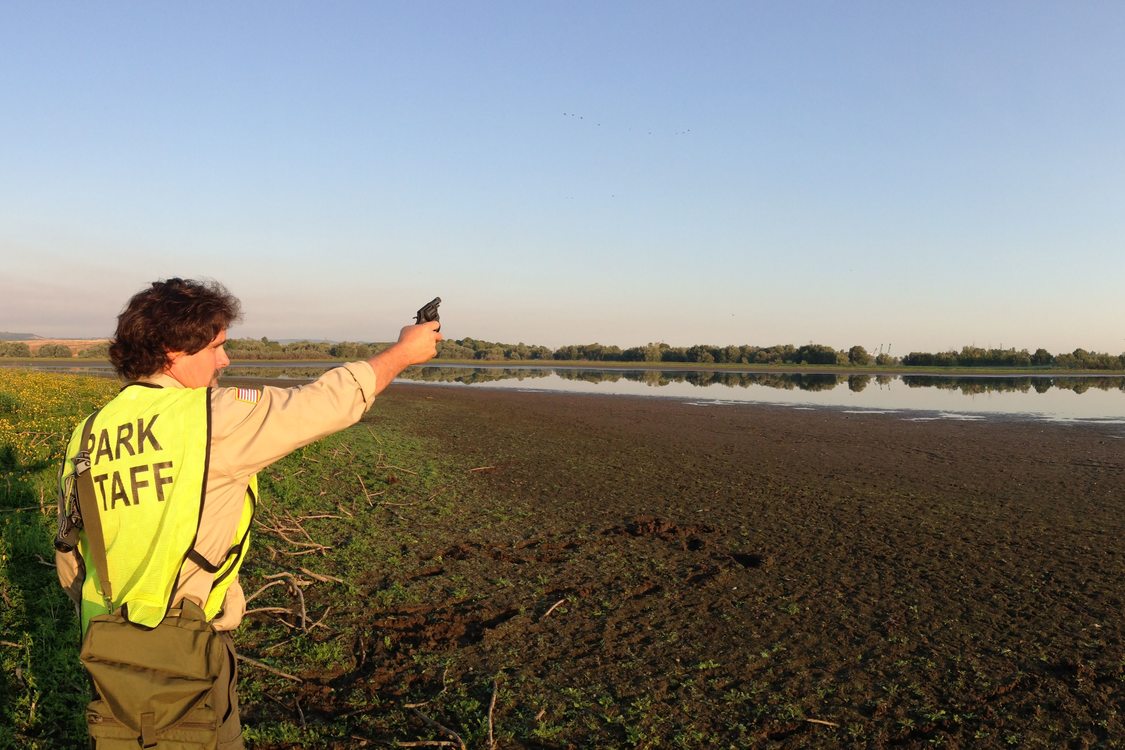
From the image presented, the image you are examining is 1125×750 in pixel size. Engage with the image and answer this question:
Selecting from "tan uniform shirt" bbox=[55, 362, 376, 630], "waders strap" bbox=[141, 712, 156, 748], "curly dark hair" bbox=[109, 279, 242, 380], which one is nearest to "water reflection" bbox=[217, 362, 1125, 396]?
"curly dark hair" bbox=[109, 279, 242, 380]

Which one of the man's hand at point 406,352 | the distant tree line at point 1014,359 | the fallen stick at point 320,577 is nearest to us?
the man's hand at point 406,352

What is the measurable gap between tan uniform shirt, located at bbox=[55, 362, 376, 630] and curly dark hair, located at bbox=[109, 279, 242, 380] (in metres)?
0.23

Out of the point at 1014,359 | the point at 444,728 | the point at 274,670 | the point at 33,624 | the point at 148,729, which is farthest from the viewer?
the point at 1014,359

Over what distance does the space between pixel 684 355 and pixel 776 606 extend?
87.7 meters

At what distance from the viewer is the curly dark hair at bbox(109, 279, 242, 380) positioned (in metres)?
2.13

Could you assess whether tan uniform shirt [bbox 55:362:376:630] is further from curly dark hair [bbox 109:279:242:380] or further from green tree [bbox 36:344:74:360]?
green tree [bbox 36:344:74:360]

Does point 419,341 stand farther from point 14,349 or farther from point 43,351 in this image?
point 14,349

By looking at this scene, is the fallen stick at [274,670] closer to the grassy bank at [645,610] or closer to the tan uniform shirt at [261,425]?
the grassy bank at [645,610]

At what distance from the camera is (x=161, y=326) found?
6.99ft

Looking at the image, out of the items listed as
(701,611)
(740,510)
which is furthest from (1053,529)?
(701,611)

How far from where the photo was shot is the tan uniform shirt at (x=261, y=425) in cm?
198

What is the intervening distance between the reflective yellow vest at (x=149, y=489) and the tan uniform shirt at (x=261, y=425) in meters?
0.05

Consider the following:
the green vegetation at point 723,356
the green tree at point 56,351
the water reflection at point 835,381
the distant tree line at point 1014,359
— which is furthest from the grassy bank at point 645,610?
the green tree at point 56,351

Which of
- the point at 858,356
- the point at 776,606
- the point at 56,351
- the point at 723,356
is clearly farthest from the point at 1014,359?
the point at 56,351
